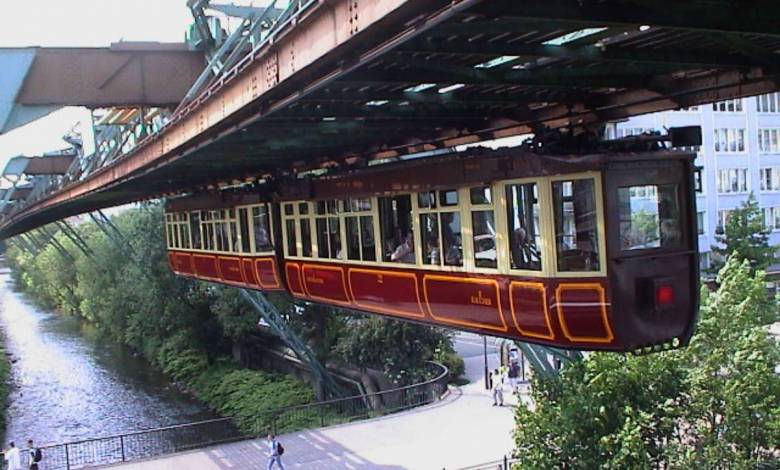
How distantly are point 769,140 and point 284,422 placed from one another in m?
26.9

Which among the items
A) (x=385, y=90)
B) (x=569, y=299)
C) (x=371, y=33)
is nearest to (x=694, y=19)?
(x=371, y=33)

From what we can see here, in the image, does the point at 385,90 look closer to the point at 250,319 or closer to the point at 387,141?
the point at 387,141

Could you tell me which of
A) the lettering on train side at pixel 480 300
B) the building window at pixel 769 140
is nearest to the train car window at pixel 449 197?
the lettering on train side at pixel 480 300

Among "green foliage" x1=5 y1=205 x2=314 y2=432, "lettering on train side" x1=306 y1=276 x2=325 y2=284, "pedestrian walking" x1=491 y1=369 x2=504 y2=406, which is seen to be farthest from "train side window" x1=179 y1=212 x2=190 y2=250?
"pedestrian walking" x1=491 y1=369 x2=504 y2=406

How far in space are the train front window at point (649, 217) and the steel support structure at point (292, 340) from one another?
18349 millimetres

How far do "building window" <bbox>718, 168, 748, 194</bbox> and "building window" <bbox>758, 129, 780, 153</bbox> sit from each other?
144 cm

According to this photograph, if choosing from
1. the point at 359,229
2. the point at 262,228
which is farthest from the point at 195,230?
the point at 359,229

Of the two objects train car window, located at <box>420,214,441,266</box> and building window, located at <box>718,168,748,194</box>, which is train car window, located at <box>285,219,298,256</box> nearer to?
train car window, located at <box>420,214,441,266</box>

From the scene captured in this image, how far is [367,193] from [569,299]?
13.1ft

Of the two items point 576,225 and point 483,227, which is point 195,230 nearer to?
point 483,227

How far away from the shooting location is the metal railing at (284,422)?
20.7m

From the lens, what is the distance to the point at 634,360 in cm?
1165

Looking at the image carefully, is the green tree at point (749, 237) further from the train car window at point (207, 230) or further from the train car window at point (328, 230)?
the train car window at point (328, 230)

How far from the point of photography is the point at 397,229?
10188 mm
